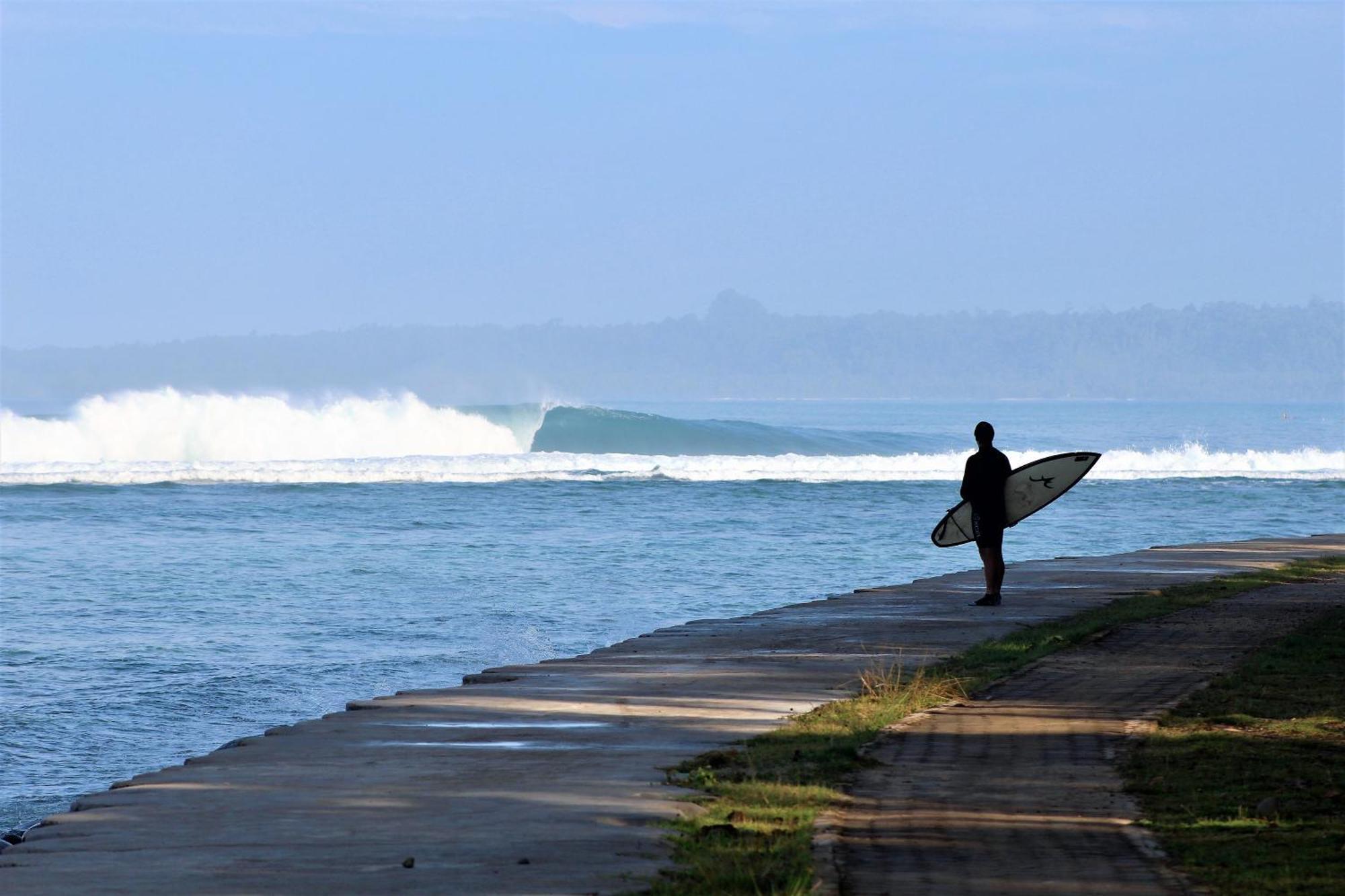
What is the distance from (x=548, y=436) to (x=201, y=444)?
15.7m

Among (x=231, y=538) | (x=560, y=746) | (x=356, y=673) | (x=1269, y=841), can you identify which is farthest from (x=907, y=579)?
(x=1269, y=841)

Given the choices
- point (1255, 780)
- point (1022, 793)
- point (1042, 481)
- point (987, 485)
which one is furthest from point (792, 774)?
point (1042, 481)

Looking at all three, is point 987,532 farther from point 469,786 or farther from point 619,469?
point 619,469

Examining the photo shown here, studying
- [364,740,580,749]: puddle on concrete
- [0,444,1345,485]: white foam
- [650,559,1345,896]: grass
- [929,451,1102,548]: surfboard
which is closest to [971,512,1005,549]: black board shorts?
[929,451,1102,548]: surfboard

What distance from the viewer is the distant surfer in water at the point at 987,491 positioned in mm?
12805

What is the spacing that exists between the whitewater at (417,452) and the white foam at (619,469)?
0.29 feet

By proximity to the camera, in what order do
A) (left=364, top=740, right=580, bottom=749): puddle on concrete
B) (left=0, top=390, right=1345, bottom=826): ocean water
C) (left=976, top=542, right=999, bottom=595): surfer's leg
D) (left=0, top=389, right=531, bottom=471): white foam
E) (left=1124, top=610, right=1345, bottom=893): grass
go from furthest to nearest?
(left=0, top=389, right=531, bottom=471): white foam
(left=976, top=542, right=999, bottom=595): surfer's leg
(left=0, top=390, right=1345, bottom=826): ocean water
(left=364, top=740, right=580, bottom=749): puddle on concrete
(left=1124, top=610, right=1345, bottom=893): grass

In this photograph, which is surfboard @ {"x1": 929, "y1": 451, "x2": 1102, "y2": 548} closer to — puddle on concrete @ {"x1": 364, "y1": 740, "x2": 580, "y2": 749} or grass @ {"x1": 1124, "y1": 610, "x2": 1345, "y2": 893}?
grass @ {"x1": 1124, "y1": 610, "x2": 1345, "y2": 893}

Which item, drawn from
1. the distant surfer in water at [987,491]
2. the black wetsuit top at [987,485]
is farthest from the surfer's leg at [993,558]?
the black wetsuit top at [987,485]

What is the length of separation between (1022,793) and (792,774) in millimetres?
987

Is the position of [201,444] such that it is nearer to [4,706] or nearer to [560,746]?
[4,706]

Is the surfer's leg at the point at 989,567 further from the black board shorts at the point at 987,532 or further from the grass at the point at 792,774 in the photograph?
the grass at the point at 792,774

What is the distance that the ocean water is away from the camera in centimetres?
1251

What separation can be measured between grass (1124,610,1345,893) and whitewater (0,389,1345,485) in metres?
33.3
